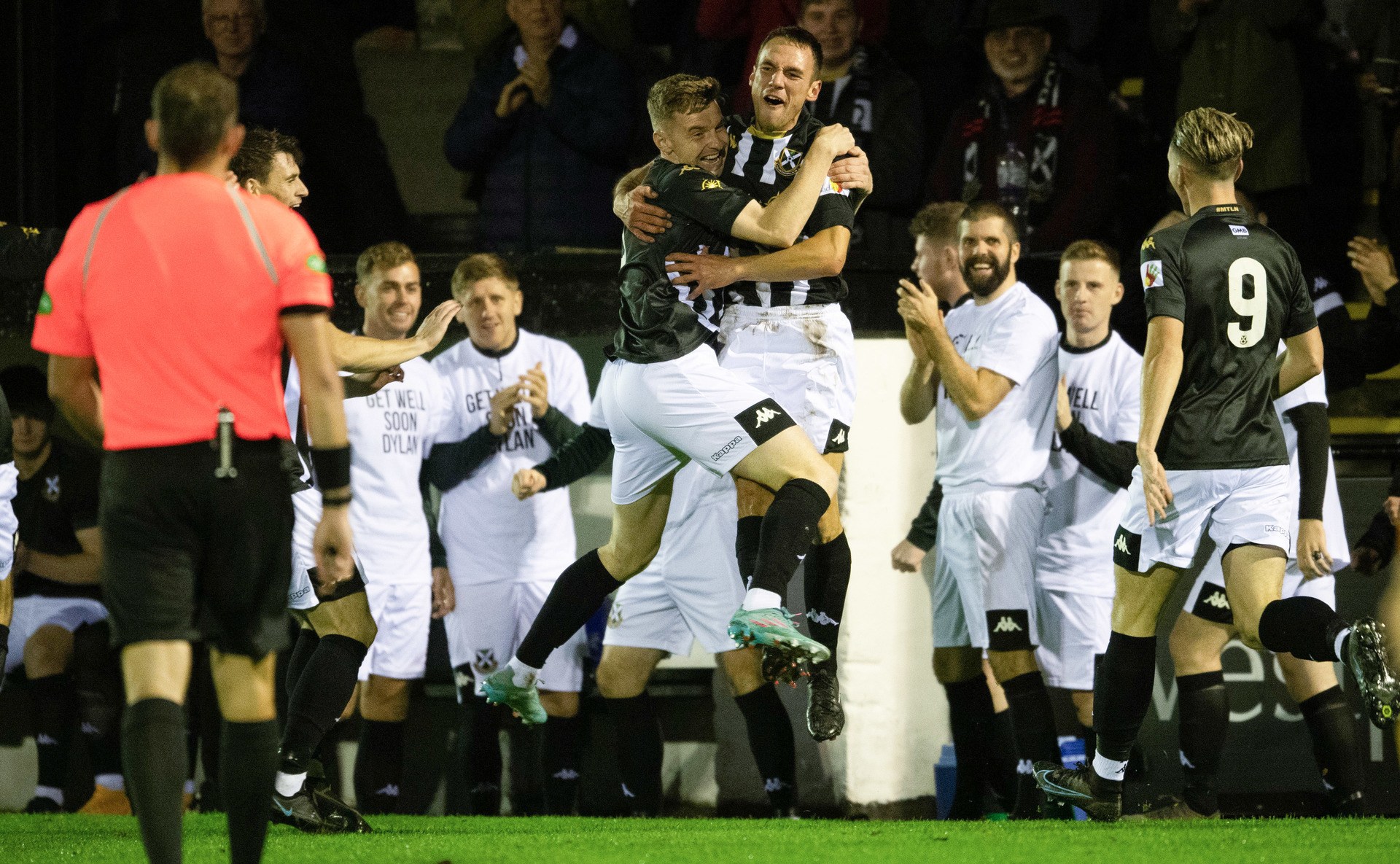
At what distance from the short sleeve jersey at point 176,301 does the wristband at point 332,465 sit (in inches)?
5.8

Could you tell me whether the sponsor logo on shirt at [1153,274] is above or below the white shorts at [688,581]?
above

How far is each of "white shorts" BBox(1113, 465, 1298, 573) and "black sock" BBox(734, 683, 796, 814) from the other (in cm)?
191

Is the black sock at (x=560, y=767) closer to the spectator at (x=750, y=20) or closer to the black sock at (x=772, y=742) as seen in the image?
the black sock at (x=772, y=742)

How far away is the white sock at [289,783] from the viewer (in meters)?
5.19

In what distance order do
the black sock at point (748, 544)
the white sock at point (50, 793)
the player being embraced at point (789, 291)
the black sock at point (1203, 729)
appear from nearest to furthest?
the player being embraced at point (789, 291)
the black sock at point (748, 544)
the black sock at point (1203, 729)
the white sock at point (50, 793)

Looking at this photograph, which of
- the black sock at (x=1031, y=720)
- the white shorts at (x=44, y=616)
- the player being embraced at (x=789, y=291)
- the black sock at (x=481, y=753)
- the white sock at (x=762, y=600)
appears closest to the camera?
the white sock at (x=762, y=600)

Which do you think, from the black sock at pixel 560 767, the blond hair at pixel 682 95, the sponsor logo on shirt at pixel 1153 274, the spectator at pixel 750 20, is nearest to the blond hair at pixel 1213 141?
the sponsor logo on shirt at pixel 1153 274

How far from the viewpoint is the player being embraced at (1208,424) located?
492 centimetres

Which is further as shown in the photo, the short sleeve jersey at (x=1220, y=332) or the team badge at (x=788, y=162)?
the team badge at (x=788, y=162)

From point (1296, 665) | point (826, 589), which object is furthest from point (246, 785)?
point (1296, 665)

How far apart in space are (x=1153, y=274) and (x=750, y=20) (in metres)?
3.83

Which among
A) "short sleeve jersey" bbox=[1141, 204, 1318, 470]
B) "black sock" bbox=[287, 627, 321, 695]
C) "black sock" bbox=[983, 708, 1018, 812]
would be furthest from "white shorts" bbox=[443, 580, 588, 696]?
"short sleeve jersey" bbox=[1141, 204, 1318, 470]

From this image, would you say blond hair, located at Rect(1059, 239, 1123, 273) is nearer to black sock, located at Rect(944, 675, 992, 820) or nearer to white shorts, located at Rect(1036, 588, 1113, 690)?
white shorts, located at Rect(1036, 588, 1113, 690)

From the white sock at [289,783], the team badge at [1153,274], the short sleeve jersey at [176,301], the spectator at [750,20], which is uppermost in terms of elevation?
the spectator at [750,20]
